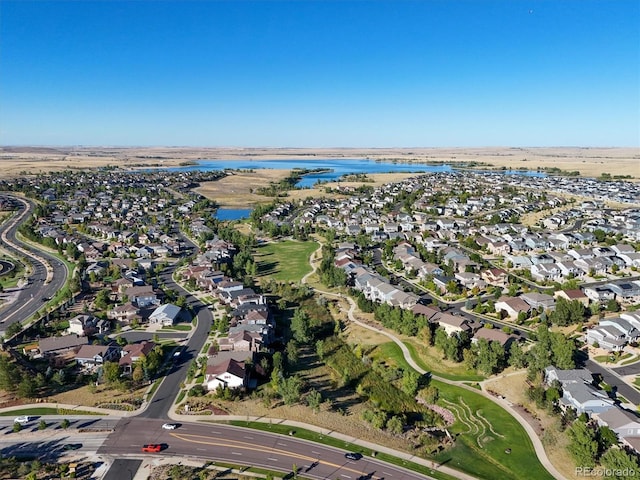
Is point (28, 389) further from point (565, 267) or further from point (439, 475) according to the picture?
point (565, 267)

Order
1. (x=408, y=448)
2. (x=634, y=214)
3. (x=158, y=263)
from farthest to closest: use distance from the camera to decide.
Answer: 1. (x=634, y=214)
2. (x=158, y=263)
3. (x=408, y=448)

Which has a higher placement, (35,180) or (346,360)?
(35,180)

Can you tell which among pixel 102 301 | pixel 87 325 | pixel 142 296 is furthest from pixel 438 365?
pixel 102 301

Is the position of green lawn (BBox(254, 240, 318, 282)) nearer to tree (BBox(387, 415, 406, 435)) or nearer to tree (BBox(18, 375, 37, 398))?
tree (BBox(387, 415, 406, 435))

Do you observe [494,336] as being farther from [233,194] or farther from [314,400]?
[233,194]

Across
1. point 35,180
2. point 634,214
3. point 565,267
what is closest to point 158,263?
point 565,267

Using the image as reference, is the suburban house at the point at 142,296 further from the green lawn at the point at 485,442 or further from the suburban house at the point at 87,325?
the green lawn at the point at 485,442
